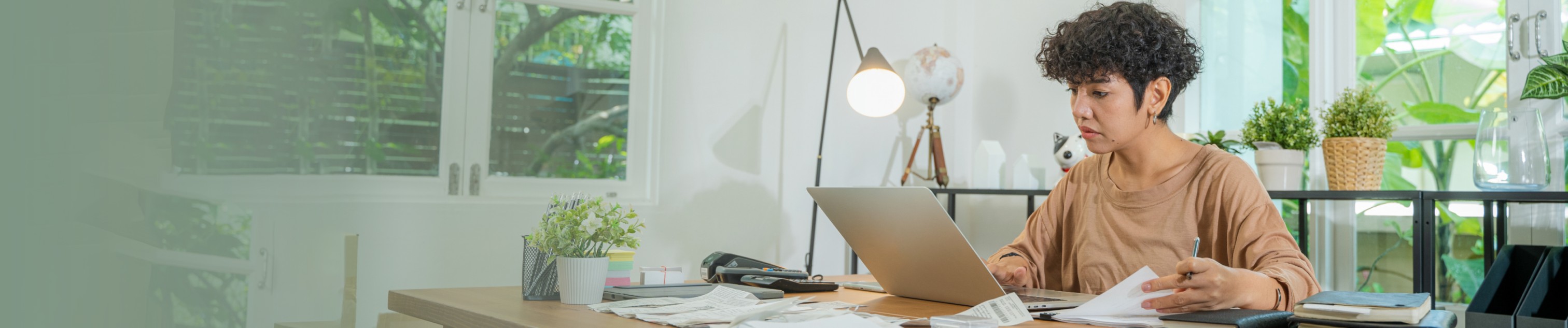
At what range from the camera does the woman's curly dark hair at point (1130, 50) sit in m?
1.58

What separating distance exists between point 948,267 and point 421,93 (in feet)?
6.26

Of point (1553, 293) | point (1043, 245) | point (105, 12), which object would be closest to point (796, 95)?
point (1043, 245)

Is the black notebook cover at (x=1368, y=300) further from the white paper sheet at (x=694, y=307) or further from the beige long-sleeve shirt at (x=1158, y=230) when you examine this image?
the white paper sheet at (x=694, y=307)

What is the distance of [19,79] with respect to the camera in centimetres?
176

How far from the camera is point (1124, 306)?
1.21 metres

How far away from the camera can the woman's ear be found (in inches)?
63.2

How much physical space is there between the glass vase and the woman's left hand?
5.03 feet

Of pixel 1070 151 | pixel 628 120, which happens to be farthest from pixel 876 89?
pixel 628 120

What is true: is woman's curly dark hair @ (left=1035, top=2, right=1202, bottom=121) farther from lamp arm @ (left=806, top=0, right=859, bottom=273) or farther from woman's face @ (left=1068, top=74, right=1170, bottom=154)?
lamp arm @ (left=806, top=0, right=859, bottom=273)

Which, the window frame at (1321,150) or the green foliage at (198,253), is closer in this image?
the green foliage at (198,253)

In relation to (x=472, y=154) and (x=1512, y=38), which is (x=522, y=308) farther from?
(x=1512, y=38)

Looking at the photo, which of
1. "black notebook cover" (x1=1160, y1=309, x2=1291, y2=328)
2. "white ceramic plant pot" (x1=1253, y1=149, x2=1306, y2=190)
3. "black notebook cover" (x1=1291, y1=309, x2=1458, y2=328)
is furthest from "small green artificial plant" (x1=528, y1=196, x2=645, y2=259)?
"white ceramic plant pot" (x1=1253, y1=149, x2=1306, y2=190)

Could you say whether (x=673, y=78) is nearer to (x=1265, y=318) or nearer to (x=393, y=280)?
(x=393, y=280)

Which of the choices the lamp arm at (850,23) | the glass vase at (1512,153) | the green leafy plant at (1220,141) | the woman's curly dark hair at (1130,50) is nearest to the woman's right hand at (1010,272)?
the woman's curly dark hair at (1130,50)
